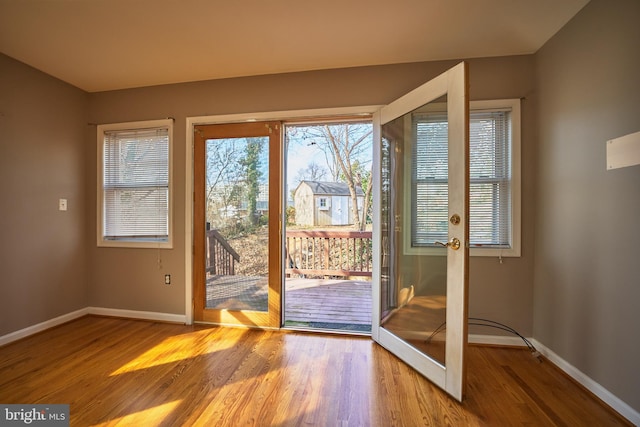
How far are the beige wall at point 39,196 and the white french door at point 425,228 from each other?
3.21 metres

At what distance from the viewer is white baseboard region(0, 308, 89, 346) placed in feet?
7.71

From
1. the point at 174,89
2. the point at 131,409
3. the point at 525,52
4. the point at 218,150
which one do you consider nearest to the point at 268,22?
the point at 218,150

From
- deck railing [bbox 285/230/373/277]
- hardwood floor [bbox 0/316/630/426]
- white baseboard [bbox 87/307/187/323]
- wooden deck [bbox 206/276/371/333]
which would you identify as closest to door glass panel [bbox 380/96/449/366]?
hardwood floor [bbox 0/316/630/426]

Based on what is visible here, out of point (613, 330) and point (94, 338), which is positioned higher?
point (613, 330)

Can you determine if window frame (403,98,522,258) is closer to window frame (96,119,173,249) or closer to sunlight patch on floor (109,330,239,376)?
sunlight patch on floor (109,330,239,376)

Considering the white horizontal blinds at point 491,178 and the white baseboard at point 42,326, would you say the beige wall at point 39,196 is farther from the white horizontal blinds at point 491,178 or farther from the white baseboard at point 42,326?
the white horizontal blinds at point 491,178

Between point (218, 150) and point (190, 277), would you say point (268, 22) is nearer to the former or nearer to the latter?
point (218, 150)

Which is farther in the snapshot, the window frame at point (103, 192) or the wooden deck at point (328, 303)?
the wooden deck at point (328, 303)

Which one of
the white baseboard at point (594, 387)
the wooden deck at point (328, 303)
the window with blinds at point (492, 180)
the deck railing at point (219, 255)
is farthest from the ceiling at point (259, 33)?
the wooden deck at point (328, 303)

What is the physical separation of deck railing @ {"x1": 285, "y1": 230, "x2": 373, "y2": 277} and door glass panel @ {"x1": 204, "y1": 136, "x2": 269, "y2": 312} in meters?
2.07

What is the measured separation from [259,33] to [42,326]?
337 centimetres

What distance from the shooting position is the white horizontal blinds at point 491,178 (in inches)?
91.9

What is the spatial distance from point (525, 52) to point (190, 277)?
3756mm

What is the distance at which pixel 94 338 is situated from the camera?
8.10 feet
